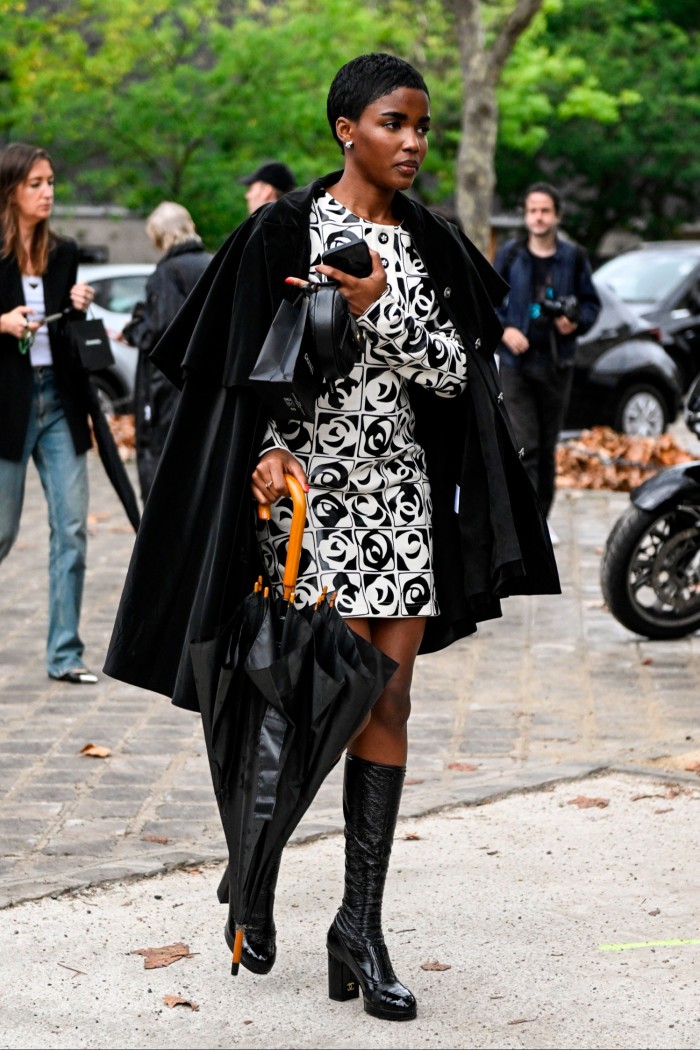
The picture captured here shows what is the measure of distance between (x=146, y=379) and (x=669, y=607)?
2901 millimetres

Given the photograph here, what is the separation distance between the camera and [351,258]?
349 cm

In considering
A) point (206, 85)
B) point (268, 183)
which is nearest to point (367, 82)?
point (268, 183)

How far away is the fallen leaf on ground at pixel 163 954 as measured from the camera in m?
4.02

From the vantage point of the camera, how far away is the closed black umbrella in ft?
11.3

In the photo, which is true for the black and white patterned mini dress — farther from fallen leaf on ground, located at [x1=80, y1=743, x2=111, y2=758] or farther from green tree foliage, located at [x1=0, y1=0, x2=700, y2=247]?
green tree foliage, located at [x1=0, y1=0, x2=700, y2=247]

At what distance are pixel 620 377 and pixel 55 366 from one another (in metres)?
9.30

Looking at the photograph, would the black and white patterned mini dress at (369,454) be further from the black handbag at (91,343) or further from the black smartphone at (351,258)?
the black handbag at (91,343)

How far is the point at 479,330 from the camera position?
385cm

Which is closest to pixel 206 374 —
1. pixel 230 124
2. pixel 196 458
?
pixel 196 458

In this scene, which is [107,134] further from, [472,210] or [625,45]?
[625,45]

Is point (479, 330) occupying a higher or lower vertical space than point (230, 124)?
lower

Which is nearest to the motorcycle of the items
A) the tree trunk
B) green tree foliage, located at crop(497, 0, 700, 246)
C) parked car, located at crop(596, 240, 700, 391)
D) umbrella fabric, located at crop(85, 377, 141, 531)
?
umbrella fabric, located at crop(85, 377, 141, 531)

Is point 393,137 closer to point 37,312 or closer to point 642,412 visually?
point 37,312

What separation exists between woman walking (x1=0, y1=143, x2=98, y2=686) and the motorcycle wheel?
2.46 metres
